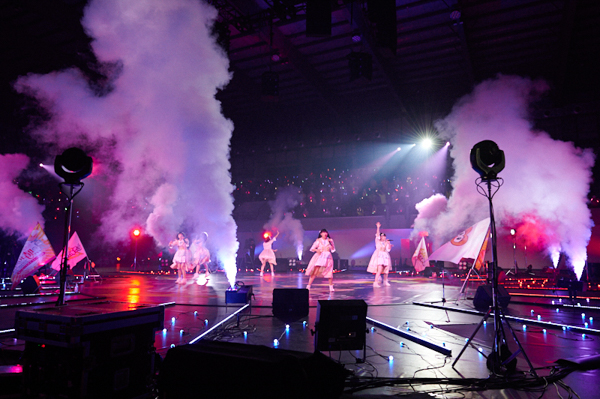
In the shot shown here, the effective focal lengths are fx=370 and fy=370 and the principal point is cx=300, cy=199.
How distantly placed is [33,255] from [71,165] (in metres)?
6.45

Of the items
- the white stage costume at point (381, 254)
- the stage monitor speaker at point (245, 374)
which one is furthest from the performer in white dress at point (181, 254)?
the stage monitor speaker at point (245, 374)

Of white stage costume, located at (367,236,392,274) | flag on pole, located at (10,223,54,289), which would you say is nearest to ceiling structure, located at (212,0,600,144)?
white stage costume, located at (367,236,392,274)

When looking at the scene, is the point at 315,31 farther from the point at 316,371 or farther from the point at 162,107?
the point at 316,371

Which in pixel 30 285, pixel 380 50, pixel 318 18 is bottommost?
pixel 30 285

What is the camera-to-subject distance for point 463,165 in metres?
18.1

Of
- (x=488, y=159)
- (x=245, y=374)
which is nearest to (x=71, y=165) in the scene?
(x=245, y=374)

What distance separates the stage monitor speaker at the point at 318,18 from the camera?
8.75m

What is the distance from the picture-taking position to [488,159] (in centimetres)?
459

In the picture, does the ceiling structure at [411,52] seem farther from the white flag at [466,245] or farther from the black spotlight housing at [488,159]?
the black spotlight housing at [488,159]

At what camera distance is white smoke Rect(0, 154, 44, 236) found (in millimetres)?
15625

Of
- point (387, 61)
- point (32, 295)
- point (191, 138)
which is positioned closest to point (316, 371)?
point (32, 295)

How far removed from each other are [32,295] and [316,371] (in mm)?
9870

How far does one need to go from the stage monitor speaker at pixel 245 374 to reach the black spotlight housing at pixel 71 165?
3.38 m

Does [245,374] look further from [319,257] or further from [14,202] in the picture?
[14,202]
